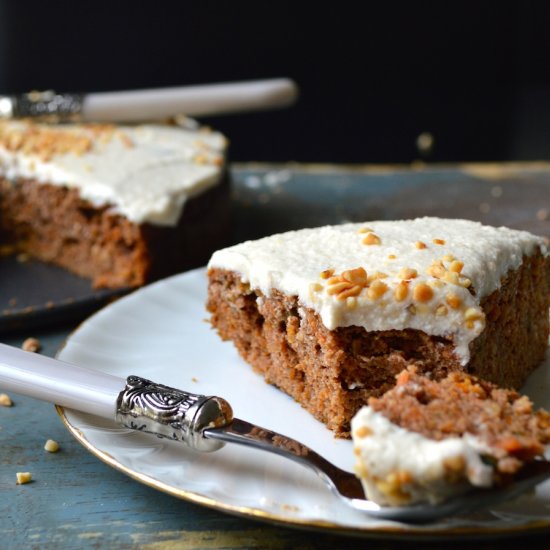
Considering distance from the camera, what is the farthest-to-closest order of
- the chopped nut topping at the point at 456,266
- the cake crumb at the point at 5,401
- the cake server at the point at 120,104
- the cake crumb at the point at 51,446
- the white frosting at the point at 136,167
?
the cake server at the point at 120,104
the white frosting at the point at 136,167
the cake crumb at the point at 5,401
the cake crumb at the point at 51,446
the chopped nut topping at the point at 456,266

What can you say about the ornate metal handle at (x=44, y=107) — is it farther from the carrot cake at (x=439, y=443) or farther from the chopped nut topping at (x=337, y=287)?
the carrot cake at (x=439, y=443)

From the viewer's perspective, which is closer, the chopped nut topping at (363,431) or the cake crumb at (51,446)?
the chopped nut topping at (363,431)

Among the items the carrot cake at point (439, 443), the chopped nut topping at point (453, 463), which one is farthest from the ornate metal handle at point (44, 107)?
the chopped nut topping at point (453, 463)

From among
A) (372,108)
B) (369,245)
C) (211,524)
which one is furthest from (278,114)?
(211,524)

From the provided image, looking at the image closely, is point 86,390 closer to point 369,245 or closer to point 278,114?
point 369,245

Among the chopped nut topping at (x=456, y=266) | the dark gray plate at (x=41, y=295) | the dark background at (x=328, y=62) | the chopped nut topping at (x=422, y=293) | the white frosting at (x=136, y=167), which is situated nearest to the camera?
the chopped nut topping at (x=422, y=293)

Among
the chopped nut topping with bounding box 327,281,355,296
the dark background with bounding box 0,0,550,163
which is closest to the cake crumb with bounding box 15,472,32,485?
the chopped nut topping with bounding box 327,281,355,296

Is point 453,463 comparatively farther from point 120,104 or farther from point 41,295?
point 120,104
